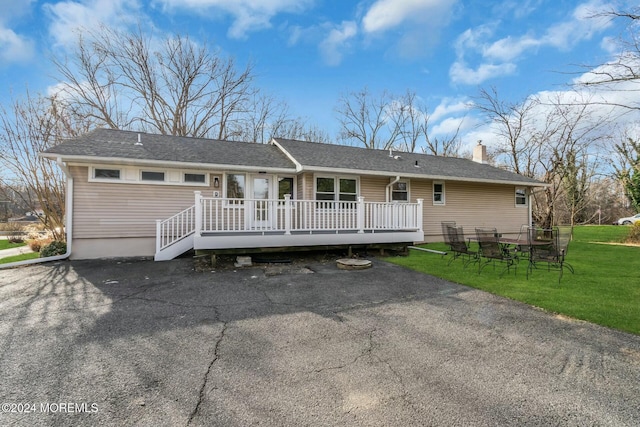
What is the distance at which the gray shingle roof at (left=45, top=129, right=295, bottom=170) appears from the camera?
8367 millimetres

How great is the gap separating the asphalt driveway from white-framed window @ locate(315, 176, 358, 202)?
577 centimetres

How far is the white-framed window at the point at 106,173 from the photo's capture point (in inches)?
338

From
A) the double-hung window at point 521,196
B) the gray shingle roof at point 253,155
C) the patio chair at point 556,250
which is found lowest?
the patio chair at point 556,250

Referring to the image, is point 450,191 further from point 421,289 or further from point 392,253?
point 421,289

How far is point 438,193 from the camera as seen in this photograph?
13.0m

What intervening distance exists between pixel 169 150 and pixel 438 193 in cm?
1078

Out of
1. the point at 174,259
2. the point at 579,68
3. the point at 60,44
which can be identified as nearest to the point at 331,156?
the point at 174,259

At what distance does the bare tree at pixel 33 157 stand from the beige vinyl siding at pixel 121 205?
4.67 m

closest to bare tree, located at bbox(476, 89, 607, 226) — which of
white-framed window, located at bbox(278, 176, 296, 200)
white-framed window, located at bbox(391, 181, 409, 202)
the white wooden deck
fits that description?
white-framed window, located at bbox(391, 181, 409, 202)

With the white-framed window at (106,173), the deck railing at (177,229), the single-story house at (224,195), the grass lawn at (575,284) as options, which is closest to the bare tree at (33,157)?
the single-story house at (224,195)

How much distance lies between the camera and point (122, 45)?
19.0m

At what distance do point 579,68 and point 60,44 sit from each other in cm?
2200

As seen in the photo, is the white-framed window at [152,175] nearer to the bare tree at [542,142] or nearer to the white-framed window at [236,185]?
the white-framed window at [236,185]

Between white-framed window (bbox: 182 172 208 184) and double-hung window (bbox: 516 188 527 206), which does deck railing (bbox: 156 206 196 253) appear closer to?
white-framed window (bbox: 182 172 208 184)
